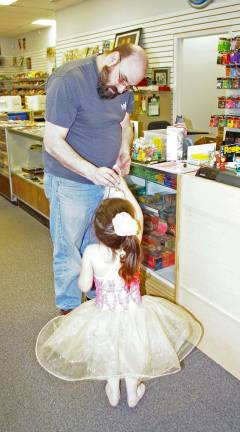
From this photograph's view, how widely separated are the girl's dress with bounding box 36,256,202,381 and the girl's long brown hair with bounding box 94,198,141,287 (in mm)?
51

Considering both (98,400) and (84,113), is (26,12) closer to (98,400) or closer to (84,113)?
(84,113)

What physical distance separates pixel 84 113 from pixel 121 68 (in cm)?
31

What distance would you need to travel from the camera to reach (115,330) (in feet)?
6.17

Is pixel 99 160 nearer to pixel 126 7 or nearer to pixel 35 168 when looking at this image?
pixel 35 168

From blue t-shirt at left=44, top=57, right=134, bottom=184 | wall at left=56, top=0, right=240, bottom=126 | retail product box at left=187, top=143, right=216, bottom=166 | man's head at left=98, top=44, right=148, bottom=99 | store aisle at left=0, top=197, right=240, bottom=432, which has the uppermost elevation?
wall at left=56, top=0, right=240, bottom=126

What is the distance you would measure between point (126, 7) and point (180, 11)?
5.03ft

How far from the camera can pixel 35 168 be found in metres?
5.32

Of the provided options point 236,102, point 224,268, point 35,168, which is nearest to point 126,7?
point 236,102

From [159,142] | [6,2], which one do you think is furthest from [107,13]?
[159,142]

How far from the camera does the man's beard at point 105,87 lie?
6.83 feet

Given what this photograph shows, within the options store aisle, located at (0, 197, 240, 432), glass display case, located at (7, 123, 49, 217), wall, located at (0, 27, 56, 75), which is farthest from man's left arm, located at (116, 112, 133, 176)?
wall, located at (0, 27, 56, 75)

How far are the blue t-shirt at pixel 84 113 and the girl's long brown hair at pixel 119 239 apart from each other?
523 mm

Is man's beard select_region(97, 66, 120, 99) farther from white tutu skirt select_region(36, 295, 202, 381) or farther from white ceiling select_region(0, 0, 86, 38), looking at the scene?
white ceiling select_region(0, 0, 86, 38)

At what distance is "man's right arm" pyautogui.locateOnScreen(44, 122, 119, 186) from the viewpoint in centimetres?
210
